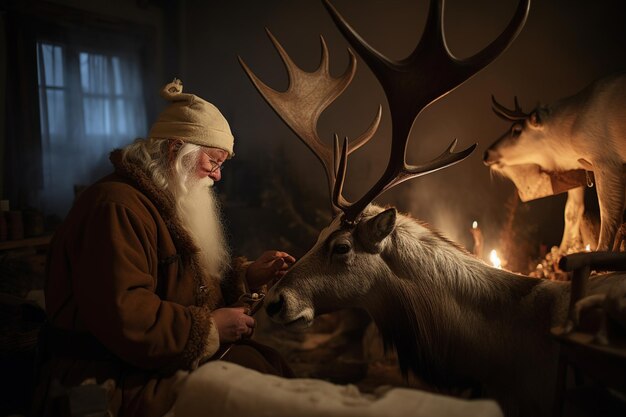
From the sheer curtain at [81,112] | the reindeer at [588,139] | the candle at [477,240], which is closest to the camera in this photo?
the reindeer at [588,139]

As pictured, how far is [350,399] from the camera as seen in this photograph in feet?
3.77

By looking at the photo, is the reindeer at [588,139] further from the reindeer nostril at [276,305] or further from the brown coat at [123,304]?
the brown coat at [123,304]

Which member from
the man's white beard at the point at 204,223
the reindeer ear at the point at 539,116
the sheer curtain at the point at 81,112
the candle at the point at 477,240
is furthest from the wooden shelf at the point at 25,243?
the reindeer ear at the point at 539,116

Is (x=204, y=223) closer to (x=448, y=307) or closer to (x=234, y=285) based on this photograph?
(x=234, y=285)

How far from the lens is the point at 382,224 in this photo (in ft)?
6.05

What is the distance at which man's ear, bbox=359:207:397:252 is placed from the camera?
182cm

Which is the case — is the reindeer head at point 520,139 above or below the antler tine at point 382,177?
above

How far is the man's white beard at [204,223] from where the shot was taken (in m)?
2.09

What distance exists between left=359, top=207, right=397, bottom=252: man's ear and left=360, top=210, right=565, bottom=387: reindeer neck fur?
0.06m

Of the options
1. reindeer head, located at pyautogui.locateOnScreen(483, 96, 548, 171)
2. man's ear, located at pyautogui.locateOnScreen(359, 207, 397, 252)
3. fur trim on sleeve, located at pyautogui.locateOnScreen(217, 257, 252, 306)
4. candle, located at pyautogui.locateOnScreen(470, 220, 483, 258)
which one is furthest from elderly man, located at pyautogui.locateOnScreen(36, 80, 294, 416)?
candle, located at pyautogui.locateOnScreen(470, 220, 483, 258)

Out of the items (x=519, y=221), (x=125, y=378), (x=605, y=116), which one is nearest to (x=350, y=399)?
(x=125, y=378)

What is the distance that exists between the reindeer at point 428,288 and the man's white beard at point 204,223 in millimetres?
376

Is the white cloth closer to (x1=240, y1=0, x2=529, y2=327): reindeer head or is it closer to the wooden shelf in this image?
(x1=240, y1=0, x2=529, y2=327): reindeer head

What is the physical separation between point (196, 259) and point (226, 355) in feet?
1.27
